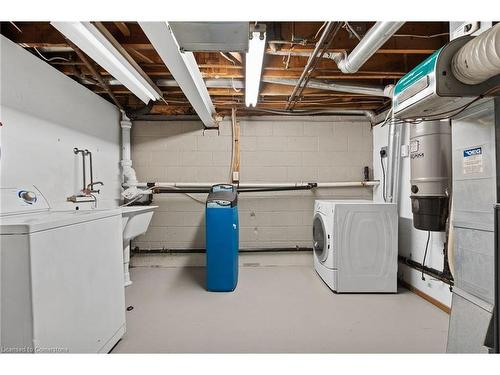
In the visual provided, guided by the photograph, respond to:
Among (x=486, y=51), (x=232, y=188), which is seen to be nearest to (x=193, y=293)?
(x=232, y=188)

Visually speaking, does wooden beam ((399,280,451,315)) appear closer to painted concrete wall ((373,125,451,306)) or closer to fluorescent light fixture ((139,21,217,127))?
painted concrete wall ((373,125,451,306))

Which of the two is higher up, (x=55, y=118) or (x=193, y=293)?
(x=55, y=118)

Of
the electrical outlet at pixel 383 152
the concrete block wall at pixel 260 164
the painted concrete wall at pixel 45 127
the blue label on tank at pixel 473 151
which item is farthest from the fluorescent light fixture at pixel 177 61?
the electrical outlet at pixel 383 152

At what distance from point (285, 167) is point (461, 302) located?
2866 millimetres

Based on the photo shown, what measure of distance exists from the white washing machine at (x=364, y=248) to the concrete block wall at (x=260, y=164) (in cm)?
114

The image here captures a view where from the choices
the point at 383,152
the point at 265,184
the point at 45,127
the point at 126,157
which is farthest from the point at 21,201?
the point at 383,152

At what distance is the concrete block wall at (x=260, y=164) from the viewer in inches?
158

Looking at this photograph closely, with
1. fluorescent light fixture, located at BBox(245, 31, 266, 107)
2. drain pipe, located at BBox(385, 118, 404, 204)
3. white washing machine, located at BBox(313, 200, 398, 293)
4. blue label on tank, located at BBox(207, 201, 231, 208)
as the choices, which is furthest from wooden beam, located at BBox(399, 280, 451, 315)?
fluorescent light fixture, located at BBox(245, 31, 266, 107)

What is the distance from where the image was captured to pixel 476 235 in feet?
4.51

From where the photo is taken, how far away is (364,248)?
114 inches

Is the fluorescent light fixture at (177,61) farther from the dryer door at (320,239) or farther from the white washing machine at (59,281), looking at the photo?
the dryer door at (320,239)

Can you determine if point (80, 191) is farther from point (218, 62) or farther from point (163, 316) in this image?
point (218, 62)

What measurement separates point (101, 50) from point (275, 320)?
254 centimetres

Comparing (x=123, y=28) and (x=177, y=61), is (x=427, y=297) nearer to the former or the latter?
(x=177, y=61)
